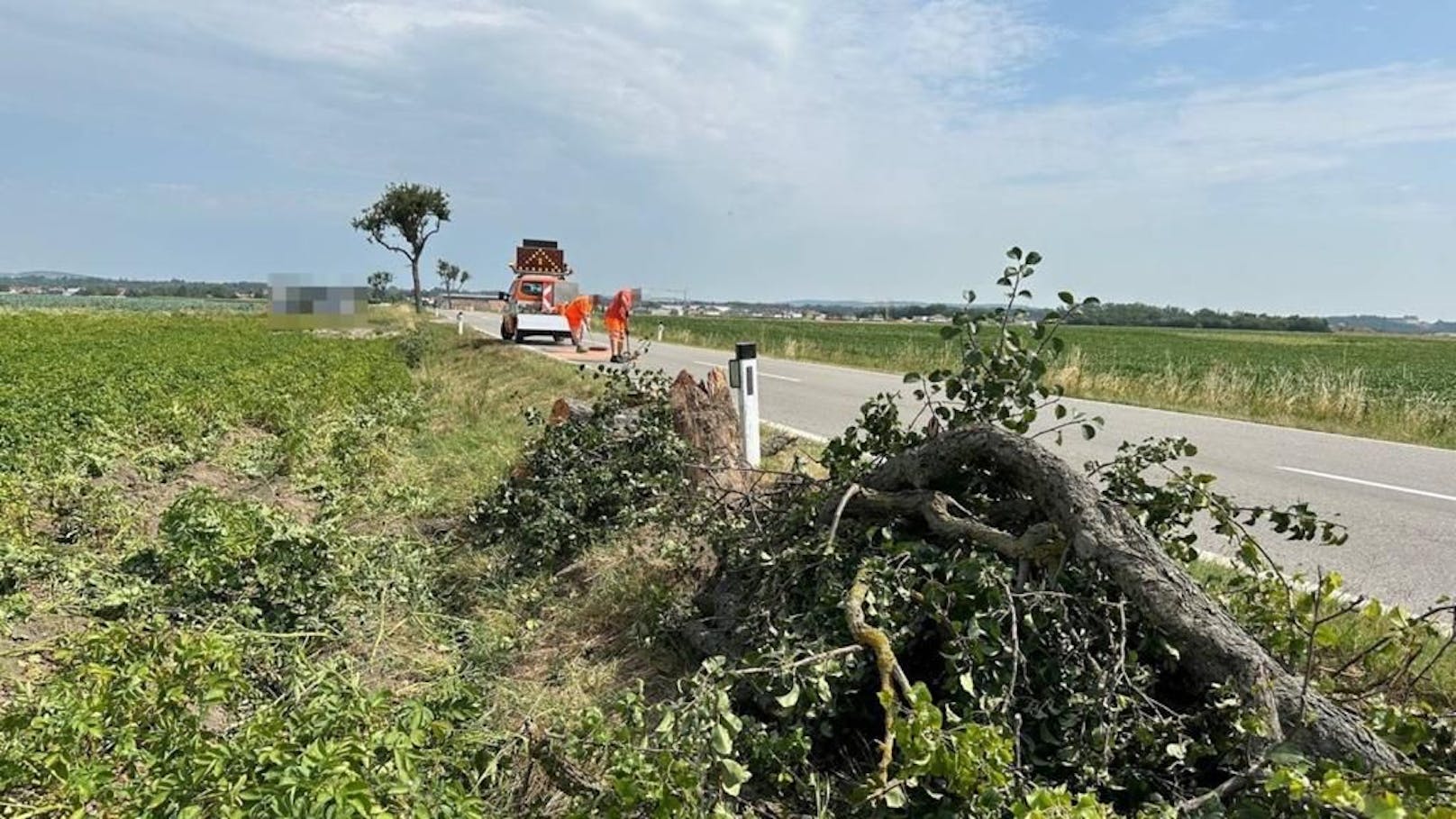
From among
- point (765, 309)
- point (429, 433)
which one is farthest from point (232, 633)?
point (765, 309)

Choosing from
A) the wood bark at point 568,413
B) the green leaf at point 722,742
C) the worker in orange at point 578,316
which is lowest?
the green leaf at point 722,742

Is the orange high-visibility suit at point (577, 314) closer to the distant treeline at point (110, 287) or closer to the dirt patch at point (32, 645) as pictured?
the dirt patch at point (32, 645)

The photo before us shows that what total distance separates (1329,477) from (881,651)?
25.9ft

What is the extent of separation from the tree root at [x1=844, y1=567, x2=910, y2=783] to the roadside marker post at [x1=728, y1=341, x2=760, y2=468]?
304cm

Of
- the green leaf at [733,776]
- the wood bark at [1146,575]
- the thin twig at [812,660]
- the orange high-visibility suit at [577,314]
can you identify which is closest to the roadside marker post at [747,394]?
the wood bark at [1146,575]

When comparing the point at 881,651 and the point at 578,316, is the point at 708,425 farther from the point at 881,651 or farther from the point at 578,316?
the point at 578,316

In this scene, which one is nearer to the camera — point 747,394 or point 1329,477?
point 747,394

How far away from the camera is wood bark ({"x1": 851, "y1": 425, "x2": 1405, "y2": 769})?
87.6 inches

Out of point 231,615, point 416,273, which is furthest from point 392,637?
point 416,273

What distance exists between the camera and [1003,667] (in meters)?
2.55

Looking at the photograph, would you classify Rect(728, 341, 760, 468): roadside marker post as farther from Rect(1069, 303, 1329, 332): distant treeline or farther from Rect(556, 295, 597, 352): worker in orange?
Rect(1069, 303, 1329, 332): distant treeline

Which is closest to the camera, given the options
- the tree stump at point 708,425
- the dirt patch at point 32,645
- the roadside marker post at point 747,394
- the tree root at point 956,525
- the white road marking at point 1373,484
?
the tree root at point 956,525

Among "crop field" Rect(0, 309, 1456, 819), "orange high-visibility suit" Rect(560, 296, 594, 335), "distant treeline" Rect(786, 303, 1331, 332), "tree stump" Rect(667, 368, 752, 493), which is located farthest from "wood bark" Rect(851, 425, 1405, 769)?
"distant treeline" Rect(786, 303, 1331, 332)

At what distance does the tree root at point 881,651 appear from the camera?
227 centimetres
